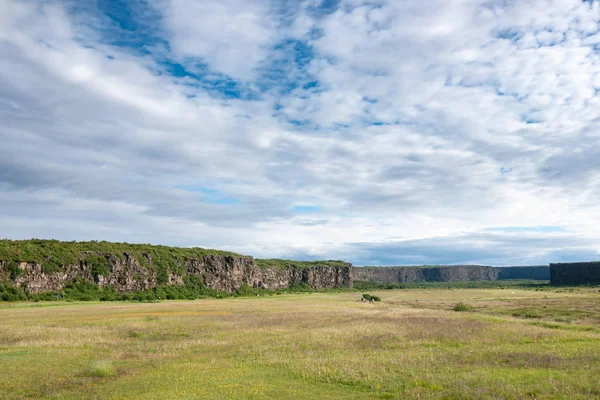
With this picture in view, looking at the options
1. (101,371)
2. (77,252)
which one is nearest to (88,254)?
(77,252)

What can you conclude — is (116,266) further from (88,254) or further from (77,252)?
(77,252)

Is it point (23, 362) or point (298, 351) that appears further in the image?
point (298, 351)

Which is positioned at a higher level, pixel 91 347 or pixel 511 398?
pixel 511 398

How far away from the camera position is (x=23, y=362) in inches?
922

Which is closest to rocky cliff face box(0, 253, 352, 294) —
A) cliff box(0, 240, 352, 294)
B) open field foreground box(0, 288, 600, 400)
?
cliff box(0, 240, 352, 294)

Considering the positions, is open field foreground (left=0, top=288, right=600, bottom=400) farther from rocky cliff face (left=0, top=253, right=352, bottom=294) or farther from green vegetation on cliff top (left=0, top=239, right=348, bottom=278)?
green vegetation on cliff top (left=0, top=239, right=348, bottom=278)

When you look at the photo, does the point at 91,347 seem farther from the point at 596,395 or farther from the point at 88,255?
the point at 88,255

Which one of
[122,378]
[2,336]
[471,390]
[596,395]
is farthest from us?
[2,336]

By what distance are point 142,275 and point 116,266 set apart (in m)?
7.97

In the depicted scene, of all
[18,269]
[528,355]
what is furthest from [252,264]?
[528,355]

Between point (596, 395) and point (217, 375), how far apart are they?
1532cm

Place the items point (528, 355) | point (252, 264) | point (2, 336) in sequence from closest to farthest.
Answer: point (528, 355), point (2, 336), point (252, 264)

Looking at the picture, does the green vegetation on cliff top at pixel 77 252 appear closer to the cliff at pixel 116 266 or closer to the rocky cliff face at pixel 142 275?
the cliff at pixel 116 266

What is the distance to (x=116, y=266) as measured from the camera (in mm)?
104562
